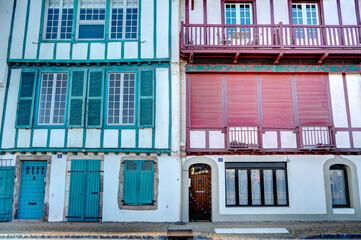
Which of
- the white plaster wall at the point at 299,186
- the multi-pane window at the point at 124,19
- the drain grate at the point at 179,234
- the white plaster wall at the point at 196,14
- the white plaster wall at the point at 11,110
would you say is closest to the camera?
the drain grate at the point at 179,234

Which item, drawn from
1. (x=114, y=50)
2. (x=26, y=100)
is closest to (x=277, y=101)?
(x=114, y=50)

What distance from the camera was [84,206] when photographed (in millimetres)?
9453

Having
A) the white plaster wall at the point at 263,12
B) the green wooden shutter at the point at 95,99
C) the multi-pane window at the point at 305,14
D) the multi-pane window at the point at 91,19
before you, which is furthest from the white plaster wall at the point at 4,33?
the multi-pane window at the point at 305,14

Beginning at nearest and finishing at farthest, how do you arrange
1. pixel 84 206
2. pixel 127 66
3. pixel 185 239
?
pixel 185 239
pixel 84 206
pixel 127 66

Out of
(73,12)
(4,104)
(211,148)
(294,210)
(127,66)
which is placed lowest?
(294,210)

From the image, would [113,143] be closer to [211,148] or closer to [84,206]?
[84,206]

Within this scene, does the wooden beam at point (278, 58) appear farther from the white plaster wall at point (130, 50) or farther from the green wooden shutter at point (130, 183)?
the green wooden shutter at point (130, 183)

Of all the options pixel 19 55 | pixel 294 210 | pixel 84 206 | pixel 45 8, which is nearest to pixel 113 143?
pixel 84 206

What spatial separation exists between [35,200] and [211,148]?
624 centimetres

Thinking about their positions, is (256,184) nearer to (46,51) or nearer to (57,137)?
(57,137)

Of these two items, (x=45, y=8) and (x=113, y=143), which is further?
(x=45, y=8)

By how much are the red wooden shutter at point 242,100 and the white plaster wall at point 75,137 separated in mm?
5217

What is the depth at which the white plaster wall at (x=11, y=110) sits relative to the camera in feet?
31.8

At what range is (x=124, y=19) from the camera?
10.5m
